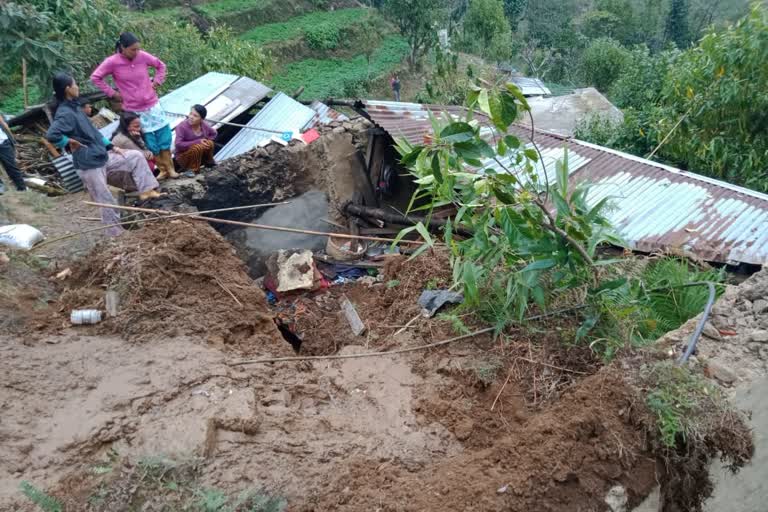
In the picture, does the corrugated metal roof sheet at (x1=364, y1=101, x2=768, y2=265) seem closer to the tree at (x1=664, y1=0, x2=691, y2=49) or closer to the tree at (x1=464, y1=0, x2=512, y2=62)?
the tree at (x1=464, y1=0, x2=512, y2=62)

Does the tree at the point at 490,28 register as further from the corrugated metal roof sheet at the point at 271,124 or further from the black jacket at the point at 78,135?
the black jacket at the point at 78,135

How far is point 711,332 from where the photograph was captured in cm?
326

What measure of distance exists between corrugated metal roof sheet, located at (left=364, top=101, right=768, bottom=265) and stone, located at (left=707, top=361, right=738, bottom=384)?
2.24 m

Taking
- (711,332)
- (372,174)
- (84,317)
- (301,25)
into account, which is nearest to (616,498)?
(711,332)

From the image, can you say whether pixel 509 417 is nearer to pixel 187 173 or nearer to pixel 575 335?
pixel 575 335

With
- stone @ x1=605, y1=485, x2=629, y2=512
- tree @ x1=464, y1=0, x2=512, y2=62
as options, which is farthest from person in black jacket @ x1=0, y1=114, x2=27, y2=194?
tree @ x1=464, y1=0, x2=512, y2=62

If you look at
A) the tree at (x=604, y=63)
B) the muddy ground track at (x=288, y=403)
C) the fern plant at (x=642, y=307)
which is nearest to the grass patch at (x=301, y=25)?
the tree at (x=604, y=63)

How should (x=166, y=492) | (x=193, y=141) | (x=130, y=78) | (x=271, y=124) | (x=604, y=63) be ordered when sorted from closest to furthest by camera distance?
(x=166, y=492) → (x=130, y=78) → (x=193, y=141) → (x=271, y=124) → (x=604, y=63)

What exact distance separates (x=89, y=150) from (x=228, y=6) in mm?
19296

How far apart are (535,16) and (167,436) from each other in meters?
29.5

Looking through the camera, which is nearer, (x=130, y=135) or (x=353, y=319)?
(x=353, y=319)

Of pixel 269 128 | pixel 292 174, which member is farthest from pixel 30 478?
pixel 269 128

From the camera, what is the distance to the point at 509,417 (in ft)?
11.2

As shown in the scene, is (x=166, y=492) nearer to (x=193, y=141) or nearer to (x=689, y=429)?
(x=689, y=429)
